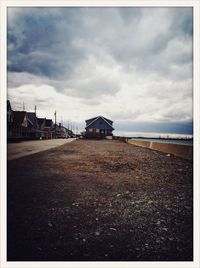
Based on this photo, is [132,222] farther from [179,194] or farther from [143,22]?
[143,22]

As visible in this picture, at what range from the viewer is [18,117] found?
2.93 metres

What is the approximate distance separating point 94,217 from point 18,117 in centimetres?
183

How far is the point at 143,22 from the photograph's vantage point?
294 centimetres

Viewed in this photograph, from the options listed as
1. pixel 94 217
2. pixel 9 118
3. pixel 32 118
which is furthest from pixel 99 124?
pixel 94 217

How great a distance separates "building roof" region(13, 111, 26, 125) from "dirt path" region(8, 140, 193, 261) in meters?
0.60

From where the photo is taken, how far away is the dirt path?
199 cm

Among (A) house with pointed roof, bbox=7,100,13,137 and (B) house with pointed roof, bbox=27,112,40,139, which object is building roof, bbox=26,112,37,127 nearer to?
(B) house with pointed roof, bbox=27,112,40,139

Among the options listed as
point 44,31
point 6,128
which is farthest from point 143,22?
point 6,128

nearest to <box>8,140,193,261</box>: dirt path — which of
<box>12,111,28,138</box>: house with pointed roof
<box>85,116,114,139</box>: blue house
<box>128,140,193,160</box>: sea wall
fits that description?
<box>12,111,28,138</box>: house with pointed roof

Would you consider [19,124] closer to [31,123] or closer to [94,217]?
[31,123]

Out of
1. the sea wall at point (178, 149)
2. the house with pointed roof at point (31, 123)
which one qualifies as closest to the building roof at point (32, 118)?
the house with pointed roof at point (31, 123)

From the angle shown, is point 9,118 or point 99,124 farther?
point 99,124

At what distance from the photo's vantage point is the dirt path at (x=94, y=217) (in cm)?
199

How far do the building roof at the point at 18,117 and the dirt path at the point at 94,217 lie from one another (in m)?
0.60
